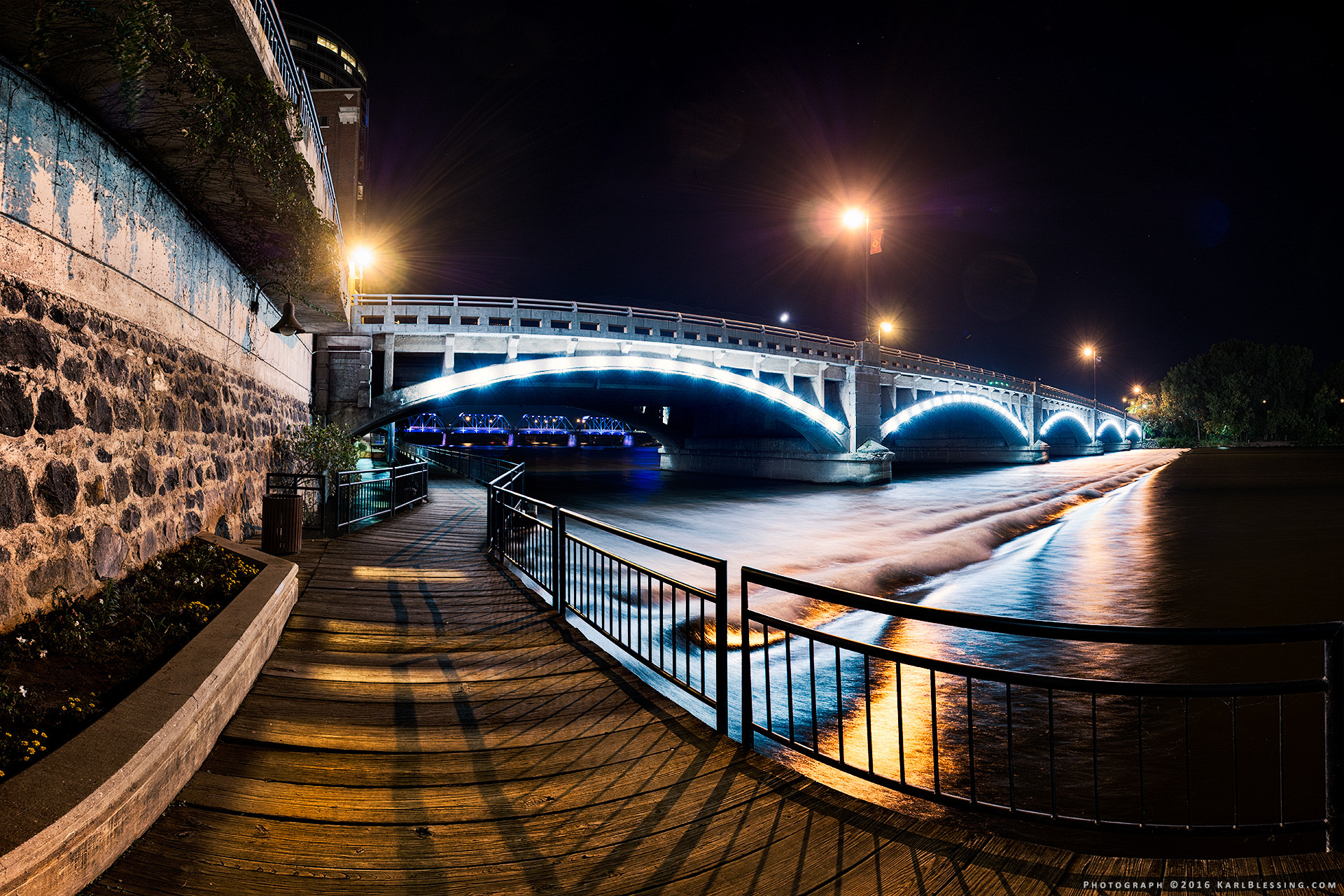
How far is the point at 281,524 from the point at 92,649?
4.91 meters

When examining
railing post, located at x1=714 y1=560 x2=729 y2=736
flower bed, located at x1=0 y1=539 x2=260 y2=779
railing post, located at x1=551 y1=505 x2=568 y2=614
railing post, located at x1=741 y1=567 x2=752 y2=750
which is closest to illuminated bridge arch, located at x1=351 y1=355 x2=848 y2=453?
railing post, located at x1=551 y1=505 x2=568 y2=614

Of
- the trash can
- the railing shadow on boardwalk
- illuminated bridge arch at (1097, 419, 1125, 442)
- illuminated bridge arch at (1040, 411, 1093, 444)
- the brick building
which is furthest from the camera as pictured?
illuminated bridge arch at (1097, 419, 1125, 442)

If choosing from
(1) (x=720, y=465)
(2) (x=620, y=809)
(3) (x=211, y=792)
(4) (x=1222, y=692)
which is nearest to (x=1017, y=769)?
(4) (x=1222, y=692)

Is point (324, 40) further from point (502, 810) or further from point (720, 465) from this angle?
point (502, 810)

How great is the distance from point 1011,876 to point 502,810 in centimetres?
233

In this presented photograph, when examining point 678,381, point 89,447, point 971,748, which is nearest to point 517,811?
point 971,748

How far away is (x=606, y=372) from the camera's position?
27734 millimetres

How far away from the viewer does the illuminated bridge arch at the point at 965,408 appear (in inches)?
1572

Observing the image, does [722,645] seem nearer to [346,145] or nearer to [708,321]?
[708,321]

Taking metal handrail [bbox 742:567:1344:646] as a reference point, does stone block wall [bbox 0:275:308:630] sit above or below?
above

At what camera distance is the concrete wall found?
167 inches

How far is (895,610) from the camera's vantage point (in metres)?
3.18

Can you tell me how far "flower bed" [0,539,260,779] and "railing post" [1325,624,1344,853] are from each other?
549 cm

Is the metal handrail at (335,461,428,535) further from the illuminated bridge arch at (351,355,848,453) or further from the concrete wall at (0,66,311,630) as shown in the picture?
the illuminated bridge arch at (351,355,848,453)
